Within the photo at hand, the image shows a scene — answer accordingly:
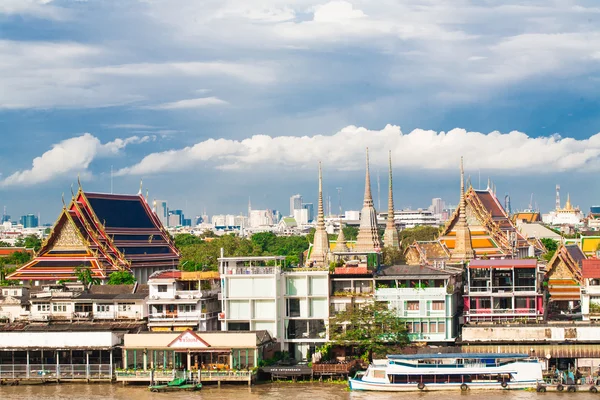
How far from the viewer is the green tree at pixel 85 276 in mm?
80844

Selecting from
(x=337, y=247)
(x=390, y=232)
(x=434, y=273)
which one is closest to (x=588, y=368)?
(x=434, y=273)

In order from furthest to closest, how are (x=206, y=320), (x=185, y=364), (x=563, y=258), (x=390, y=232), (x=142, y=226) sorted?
(x=390, y=232)
(x=142, y=226)
(x=563, y=258)
(x=206, y=320)
(x=185, y=364)

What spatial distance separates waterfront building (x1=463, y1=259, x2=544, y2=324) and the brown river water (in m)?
7.58

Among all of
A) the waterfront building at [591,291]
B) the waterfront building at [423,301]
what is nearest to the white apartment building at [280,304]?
the waterfront building at [423,301]

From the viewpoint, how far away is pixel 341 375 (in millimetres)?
56125

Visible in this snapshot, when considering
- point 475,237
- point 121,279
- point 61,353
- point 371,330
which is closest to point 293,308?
point 371,330

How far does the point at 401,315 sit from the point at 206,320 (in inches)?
442

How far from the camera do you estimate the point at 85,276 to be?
8200cm

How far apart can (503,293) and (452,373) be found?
27.7ft

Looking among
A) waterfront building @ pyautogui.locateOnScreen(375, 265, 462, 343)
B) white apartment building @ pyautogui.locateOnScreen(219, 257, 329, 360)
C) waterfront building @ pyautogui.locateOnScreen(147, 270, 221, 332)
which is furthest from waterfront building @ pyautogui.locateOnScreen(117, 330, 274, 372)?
waterfront building @ pyautogui.locateOnScreen(375, 265, 462, 343)

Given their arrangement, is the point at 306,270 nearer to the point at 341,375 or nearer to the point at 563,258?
the point at 341,375

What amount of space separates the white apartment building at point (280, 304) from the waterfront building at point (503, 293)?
27.5ft

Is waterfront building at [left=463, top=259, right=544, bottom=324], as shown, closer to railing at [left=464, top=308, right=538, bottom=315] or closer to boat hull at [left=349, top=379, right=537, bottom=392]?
railing at [left=464, top=308, right=538, bottom=315]

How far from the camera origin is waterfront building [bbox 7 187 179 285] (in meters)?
92.0
